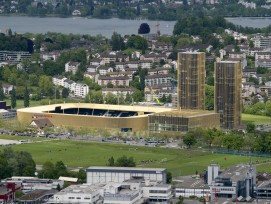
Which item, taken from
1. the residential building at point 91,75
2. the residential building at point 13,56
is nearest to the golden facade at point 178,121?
the residential building at point 91,75

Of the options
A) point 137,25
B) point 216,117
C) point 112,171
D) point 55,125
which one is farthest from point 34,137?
point 137,25

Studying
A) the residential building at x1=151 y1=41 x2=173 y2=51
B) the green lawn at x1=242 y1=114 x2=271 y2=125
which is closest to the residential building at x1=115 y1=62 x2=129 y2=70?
the residential building at x1=151 y1=41 x2=173 y2=51

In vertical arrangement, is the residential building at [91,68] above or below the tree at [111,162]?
below

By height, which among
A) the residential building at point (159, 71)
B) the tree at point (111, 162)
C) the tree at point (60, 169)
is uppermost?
the tree at point (60, 169)

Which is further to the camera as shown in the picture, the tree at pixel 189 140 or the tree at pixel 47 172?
the tree at pixel 189 140

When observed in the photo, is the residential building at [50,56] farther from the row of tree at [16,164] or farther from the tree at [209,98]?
the row of tree at [16,164]

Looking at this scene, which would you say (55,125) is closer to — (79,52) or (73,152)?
(73,152)
